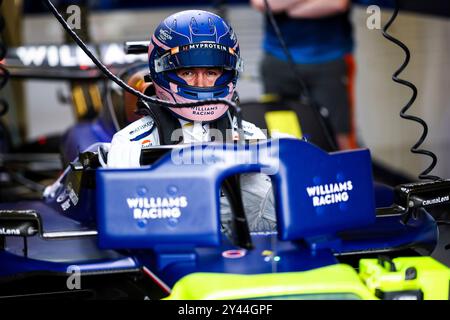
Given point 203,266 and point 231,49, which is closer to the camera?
point 203,266

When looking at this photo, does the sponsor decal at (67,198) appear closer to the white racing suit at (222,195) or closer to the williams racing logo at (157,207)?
the white racing suit at (222,195)

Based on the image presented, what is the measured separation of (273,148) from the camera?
3.08 meters

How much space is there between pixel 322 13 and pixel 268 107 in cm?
100

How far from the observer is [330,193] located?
10.3ft

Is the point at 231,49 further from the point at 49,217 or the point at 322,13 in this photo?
the point at 322,13

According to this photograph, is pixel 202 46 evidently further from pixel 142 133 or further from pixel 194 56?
pixel 142 133

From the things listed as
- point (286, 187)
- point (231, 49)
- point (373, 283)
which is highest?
point (231, 49)

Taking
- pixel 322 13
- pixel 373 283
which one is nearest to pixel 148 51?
pixel 373 283

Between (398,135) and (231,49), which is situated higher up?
(231,49)

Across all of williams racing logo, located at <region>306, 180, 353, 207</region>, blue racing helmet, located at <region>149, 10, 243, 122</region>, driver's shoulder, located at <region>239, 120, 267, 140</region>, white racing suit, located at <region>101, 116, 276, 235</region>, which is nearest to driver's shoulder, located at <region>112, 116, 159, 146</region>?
white racing suit, located at <region>101, 116, 276, 235</region>

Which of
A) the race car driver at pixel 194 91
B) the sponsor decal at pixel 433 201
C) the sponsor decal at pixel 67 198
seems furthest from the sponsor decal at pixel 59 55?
the sponsor decal at pixel 433 201

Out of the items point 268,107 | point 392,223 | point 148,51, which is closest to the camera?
point 392,223

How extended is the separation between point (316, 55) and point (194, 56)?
8.56ft

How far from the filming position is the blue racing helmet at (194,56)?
3.54m
